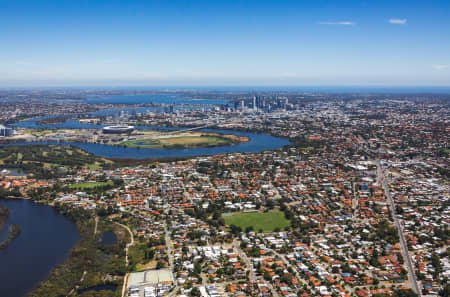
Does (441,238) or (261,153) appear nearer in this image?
(441,238)

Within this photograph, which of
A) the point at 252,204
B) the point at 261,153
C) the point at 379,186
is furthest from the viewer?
the point at 261,153

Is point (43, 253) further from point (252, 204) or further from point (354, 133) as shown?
point (354, 133)

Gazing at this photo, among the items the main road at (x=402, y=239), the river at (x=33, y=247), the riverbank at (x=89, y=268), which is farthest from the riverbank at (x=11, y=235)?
the main road at (x=402, y=239)

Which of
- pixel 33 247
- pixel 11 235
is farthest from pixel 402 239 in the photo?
pixel 11 235

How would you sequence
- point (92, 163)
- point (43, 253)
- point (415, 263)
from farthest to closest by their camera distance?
point (92, 163) < point (43, 253) < point (415, 263)

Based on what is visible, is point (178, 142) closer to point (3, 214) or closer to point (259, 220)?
point (3, 214)

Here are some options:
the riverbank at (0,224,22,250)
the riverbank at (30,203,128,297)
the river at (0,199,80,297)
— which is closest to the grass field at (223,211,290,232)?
the riverbank at (30,203,128,297)

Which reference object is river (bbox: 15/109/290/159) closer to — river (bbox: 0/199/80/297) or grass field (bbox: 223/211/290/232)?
river (bbox: 0/199/80/297)


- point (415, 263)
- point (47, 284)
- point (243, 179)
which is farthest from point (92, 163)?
point (415, 263)
